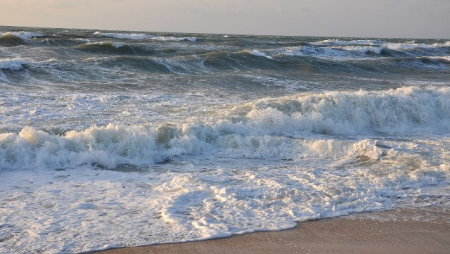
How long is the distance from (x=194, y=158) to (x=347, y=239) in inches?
138

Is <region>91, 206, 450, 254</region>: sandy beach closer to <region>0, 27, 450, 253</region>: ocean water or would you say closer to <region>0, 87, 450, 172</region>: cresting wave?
<region>0, 27, 450, 253</region>: ocean water

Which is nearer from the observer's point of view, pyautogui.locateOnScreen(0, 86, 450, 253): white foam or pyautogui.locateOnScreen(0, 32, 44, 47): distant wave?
pyautogui.locateOnScreen(0, 86, 450, 253): white foam

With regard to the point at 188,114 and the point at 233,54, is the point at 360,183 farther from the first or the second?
the point at 233,54

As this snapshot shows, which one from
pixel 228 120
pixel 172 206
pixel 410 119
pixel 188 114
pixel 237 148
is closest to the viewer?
pixel 172 206

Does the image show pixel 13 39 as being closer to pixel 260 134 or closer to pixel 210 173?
pixel 260 134

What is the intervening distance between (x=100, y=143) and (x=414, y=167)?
15.8 ft

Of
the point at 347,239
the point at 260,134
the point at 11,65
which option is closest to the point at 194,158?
the point at 260,134

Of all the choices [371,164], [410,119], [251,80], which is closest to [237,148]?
[371,164]

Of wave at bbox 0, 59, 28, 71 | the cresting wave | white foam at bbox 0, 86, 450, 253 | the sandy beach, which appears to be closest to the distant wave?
wave at bbox 0, 59, 28, 71

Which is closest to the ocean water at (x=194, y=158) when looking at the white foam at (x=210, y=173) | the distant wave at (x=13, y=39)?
the white foam at (x=210, y=173)

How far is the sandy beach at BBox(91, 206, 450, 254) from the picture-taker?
4.37m

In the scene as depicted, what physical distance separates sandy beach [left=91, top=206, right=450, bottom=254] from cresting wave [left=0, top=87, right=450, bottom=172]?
266 centimetres

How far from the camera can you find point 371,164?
730 centimetres

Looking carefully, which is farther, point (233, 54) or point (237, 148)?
point (233, 54)
